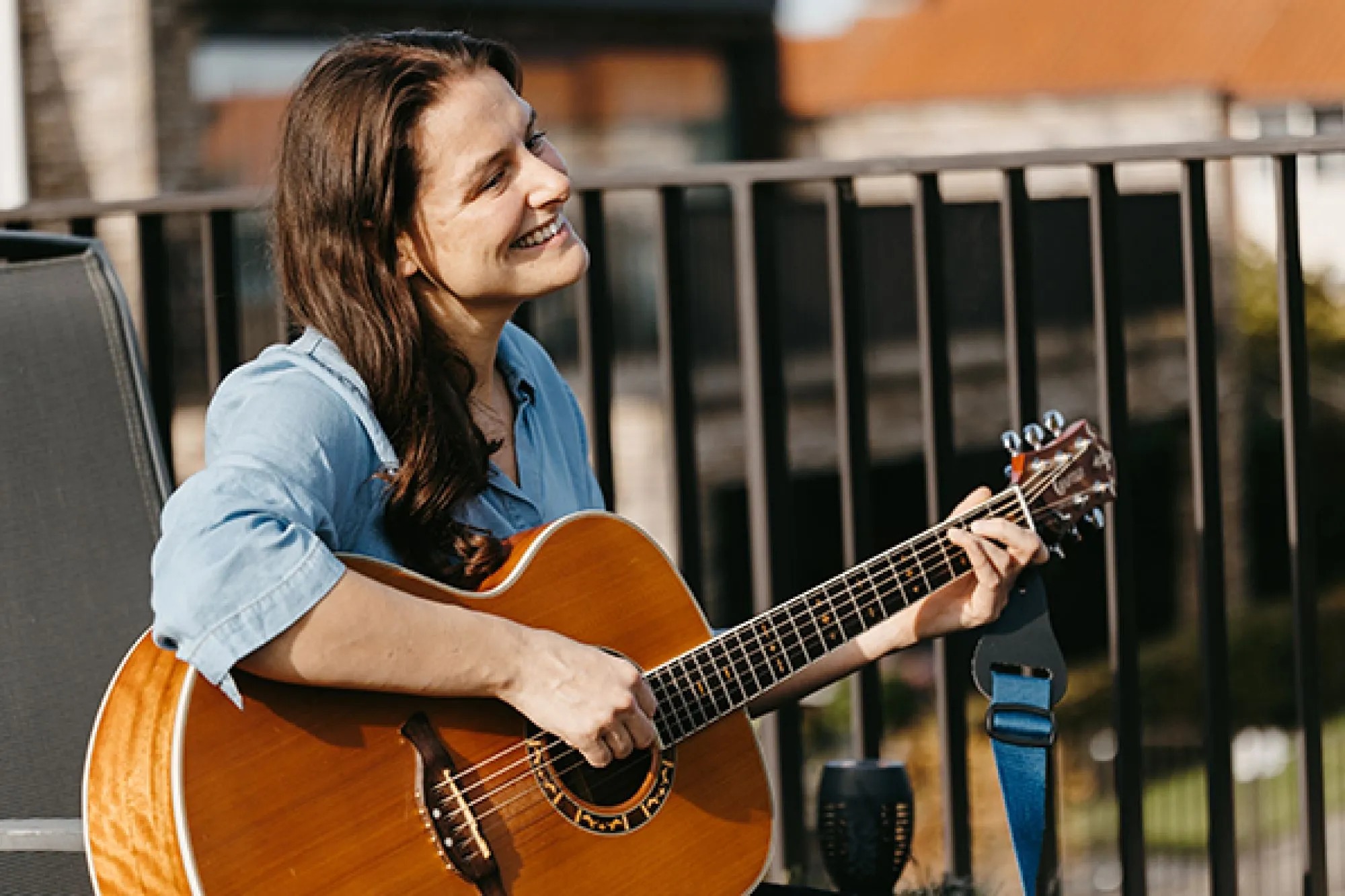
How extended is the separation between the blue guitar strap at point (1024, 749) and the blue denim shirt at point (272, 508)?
0.60 meters

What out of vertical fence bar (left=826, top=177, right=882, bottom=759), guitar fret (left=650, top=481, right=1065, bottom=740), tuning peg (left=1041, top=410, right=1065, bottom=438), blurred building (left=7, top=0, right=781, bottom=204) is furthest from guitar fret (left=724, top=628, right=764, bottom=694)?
blurred building (left=7, top=0, right=781, bottom=204)

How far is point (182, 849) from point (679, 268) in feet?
4.81

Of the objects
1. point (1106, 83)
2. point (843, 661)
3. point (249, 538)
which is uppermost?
point (1106, 83)

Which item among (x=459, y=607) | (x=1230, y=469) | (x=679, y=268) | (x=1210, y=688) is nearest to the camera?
(x=459, y=607)

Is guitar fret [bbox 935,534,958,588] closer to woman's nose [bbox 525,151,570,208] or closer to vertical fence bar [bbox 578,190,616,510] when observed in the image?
woman's nose [bbox 525,151,570,208]

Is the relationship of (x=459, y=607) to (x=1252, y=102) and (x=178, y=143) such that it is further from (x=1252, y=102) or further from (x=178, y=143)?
(x=1252, y=102)

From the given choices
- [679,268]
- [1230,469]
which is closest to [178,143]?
[679,268]

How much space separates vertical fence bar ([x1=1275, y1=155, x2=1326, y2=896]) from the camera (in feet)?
8.21

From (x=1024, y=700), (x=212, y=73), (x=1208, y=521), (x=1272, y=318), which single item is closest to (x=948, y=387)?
(x=1208, y=521)

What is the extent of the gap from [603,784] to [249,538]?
0.49 meters

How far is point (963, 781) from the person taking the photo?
8.81 feet

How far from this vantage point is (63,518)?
2271 mm

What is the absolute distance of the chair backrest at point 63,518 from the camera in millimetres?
2129

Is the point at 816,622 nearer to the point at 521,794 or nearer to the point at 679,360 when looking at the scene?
the point at 521,794
